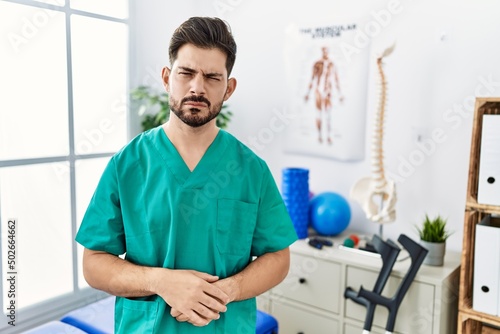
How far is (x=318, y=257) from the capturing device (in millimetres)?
2084

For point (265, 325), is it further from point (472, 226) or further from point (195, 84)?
point (195, 84)

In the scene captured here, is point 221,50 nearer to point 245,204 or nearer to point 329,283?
point 245,204

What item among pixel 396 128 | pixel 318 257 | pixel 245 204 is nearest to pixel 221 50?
pixel 245 204

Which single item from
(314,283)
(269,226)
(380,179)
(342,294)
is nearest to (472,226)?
(380,179)

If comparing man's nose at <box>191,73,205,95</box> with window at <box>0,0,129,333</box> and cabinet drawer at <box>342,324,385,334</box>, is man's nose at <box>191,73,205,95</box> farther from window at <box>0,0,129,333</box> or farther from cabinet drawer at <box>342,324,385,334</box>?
window at <box>0,0,129,333</box>

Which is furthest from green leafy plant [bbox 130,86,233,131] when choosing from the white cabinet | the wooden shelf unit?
the wooden shelf unit

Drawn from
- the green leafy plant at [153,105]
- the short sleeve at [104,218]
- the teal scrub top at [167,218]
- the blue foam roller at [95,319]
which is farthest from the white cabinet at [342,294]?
the short sleeve at [104,218]

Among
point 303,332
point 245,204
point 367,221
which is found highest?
point 245,204

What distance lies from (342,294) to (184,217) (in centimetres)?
120

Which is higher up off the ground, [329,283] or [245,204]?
[245,204]

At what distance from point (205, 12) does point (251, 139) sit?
84 centimetres

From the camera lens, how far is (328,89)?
2.45 m

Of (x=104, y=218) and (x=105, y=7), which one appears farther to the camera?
(x=105, y=7)

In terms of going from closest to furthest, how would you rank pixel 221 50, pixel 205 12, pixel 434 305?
pixel 221 50, pixel 434 305, pixel 205 12
